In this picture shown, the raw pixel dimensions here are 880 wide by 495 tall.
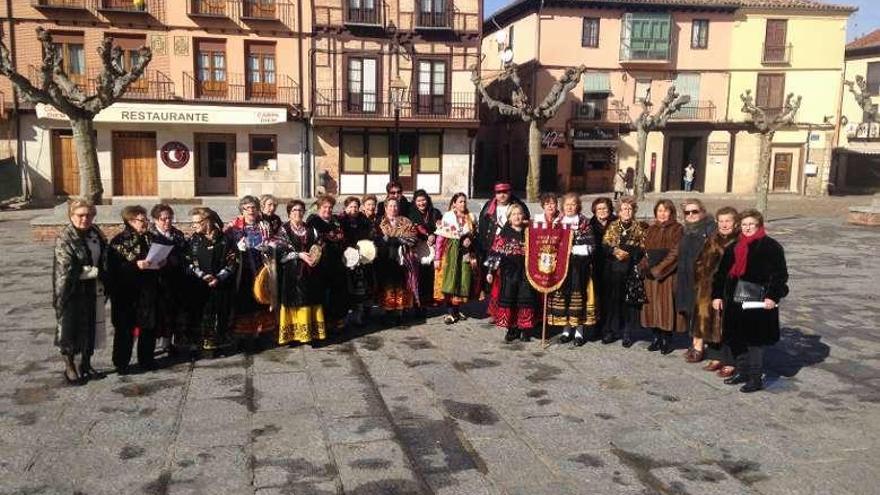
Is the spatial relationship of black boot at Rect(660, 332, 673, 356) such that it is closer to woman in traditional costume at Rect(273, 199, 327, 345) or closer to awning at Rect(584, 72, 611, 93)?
woman in traditional costume at Rect(273, 199, 327, 345)

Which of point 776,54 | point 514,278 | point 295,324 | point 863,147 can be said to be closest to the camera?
point 295,324

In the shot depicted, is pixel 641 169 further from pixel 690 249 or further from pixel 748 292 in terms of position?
pixel 748 292

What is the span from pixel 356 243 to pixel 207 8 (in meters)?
21.1

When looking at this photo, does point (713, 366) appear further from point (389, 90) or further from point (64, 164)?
point (64, 164)

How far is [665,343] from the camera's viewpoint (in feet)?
24.7

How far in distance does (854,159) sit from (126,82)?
38145mm

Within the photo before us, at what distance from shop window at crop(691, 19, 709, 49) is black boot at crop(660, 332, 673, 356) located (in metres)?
29.6

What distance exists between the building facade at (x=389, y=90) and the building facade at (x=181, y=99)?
0.95 meters

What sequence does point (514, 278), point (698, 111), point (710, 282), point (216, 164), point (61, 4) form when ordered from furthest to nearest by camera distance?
point (698, 111)
point (216, 164)
point (61, 4)
point (514, 278)
point (710, 282)

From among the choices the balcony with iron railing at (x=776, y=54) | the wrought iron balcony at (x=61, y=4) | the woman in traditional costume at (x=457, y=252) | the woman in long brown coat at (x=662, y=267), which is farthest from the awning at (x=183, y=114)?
the balcony with iron railing at (x=776, y=54)

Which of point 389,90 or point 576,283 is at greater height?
point 389,90

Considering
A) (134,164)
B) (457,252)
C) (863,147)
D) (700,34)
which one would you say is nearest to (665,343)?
(457,252)

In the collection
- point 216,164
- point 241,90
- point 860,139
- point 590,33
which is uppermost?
point 590,33

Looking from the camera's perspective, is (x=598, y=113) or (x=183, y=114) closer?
(x=183, y=114)
